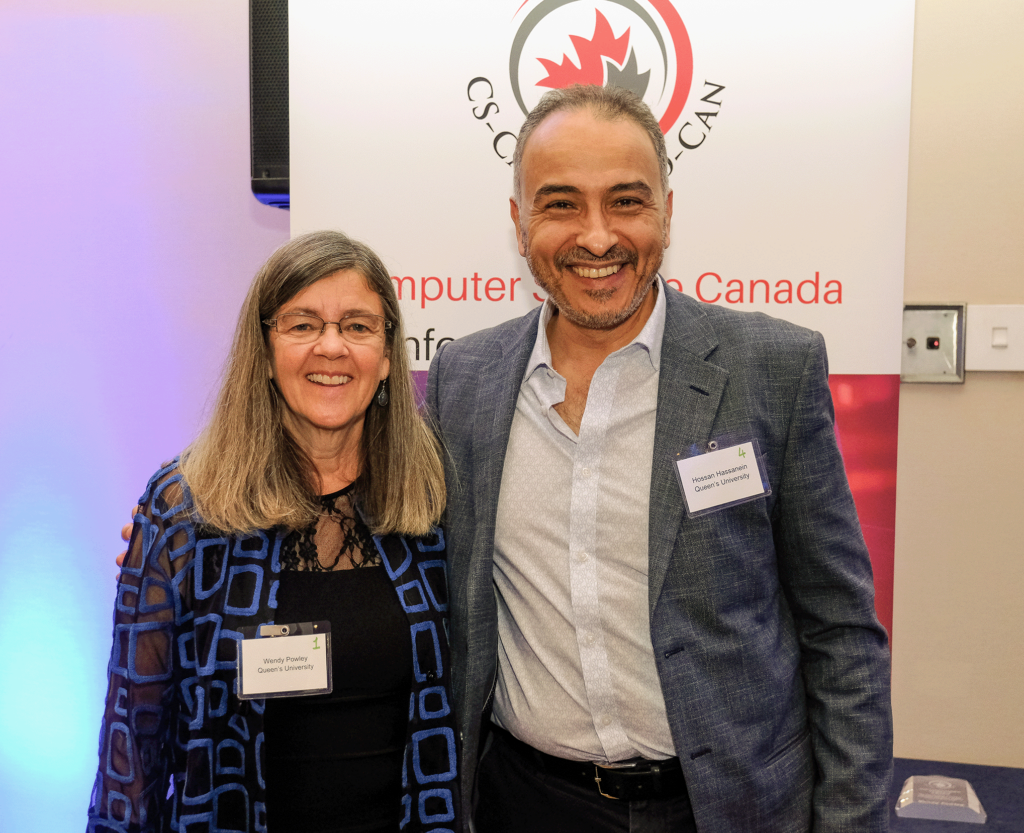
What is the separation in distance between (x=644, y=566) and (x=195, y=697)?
35.0 inches

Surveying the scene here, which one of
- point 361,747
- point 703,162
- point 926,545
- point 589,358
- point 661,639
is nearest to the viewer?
point 661,639

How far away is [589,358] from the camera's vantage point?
5.72ft

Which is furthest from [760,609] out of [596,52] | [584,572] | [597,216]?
[596,52]

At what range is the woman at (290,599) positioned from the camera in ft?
5.08

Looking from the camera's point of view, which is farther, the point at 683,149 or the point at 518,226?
the point at 683,149

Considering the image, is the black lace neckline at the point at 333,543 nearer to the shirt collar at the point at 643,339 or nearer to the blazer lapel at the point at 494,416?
the blazer lapel at the point at 494,416

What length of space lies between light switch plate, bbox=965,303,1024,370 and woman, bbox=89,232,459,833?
66.1 inches

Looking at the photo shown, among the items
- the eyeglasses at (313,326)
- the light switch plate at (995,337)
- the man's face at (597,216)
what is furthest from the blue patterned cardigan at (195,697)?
the light switch plate at (995,337)

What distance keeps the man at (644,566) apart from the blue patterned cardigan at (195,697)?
10cm

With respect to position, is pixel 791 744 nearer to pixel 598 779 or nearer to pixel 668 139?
pixel 598 779

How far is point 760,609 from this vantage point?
5.16 ft

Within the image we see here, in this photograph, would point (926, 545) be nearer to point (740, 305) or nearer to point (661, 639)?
point (740, 305)

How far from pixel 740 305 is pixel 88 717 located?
293cm

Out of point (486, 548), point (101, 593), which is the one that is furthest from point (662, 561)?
point (101, 593)
